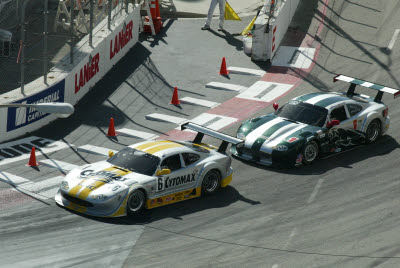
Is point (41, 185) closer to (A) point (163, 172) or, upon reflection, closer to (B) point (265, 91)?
(A) point (163, 172)

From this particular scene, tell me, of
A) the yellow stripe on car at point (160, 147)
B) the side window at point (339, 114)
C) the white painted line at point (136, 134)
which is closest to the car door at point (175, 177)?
the yellow stripe on car at point (160, 147)

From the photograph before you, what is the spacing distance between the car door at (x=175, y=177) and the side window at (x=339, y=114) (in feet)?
16.3

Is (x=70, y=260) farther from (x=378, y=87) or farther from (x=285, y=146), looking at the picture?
(x=378, y=87)

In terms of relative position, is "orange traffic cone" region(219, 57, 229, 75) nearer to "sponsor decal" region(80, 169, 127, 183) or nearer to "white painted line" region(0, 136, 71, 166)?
"white painted line" region(0, 136, 71, 166)

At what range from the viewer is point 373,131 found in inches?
859

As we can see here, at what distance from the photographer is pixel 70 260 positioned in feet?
48.3

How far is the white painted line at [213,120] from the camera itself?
23.4 metres

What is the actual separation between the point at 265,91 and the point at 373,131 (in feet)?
17.0

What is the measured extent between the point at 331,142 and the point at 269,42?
815 cm

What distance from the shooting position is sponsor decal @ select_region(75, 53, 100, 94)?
2473cm

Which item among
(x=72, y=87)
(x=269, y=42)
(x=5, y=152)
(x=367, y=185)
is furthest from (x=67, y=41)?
(x=367, y=185)

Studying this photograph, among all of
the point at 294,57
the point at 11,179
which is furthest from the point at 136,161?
the point at 294,57

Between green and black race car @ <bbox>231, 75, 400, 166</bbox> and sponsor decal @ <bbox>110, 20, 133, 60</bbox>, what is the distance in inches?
313

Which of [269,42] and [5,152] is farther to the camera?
[269,42]
